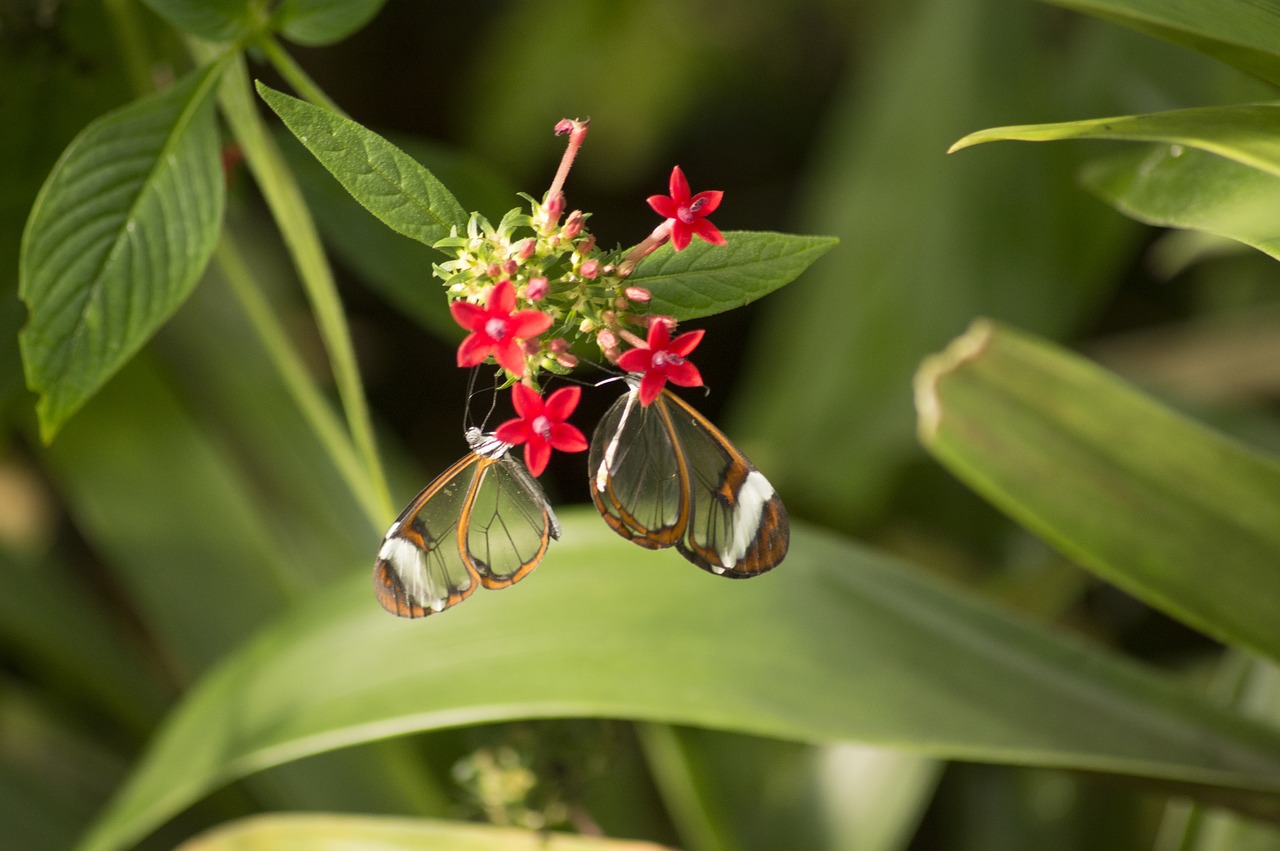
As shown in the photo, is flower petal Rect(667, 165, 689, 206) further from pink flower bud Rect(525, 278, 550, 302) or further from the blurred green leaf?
the blurred green leaf

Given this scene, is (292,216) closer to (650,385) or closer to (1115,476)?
(650,385)

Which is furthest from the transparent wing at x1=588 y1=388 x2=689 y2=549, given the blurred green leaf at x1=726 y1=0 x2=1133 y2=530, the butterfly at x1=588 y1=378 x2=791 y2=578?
the blurred green leaf at x1=726 y1=0 x2=1133 y2=530

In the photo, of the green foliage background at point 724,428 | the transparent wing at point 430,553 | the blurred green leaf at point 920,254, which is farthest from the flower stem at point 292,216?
the blurred green leaf at point 920,254

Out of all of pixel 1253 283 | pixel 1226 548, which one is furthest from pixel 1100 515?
pixel 1253 283

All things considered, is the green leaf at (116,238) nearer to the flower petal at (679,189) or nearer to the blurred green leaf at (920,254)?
the flower petal at (679,189)

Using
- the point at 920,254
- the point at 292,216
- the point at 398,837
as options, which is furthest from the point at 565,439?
the point at 920,254

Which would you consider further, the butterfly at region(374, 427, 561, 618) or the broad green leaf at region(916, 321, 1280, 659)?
the broad green leaf at region(916, 321, 1280, 659)

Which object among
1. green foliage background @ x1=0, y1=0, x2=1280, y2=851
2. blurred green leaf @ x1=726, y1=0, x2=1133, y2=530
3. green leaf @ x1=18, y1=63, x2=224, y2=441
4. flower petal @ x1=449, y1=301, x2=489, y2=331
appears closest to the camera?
flower petal @ x1=449, y1=301, x2=489, y2=331
